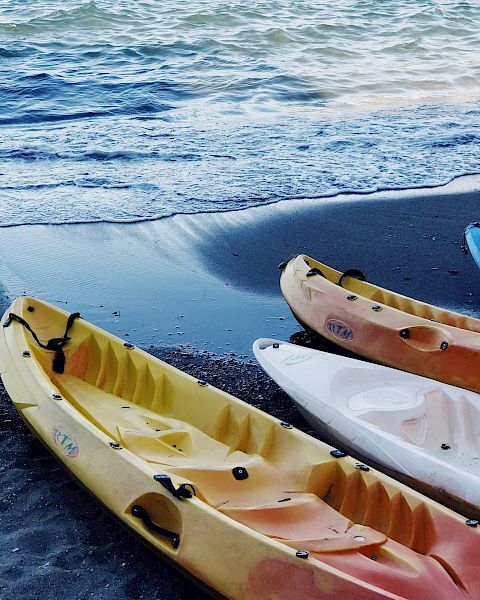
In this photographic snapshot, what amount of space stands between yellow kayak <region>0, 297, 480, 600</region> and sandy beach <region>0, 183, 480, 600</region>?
0.25 metres

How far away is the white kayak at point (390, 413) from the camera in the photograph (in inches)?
157

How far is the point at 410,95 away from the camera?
12984 millimetres

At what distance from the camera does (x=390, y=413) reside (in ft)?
14.7

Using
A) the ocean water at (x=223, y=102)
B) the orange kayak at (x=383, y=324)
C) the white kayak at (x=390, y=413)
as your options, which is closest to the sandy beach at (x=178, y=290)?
the white kayak at (x=390, y=413)

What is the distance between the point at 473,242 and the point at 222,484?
3.59 meters

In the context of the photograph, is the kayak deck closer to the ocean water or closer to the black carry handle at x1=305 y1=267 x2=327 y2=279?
the black carry handle at x1=305 y1=267 x2=327 y2=279

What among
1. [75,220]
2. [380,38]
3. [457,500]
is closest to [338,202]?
[75,220]

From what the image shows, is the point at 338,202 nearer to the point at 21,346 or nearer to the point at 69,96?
the point at 21,346

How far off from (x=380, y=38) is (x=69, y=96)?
769 cm

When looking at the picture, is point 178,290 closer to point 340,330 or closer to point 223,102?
point 340,330

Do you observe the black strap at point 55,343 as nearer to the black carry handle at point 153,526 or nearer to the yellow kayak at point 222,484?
the yellow kayak at point 222,484

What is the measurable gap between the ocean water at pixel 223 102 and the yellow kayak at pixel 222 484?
339 cm

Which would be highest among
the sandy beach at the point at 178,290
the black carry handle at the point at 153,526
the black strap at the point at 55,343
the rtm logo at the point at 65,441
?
the black strap at the point at 55,343

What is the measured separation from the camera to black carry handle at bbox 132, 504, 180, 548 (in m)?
3.44
